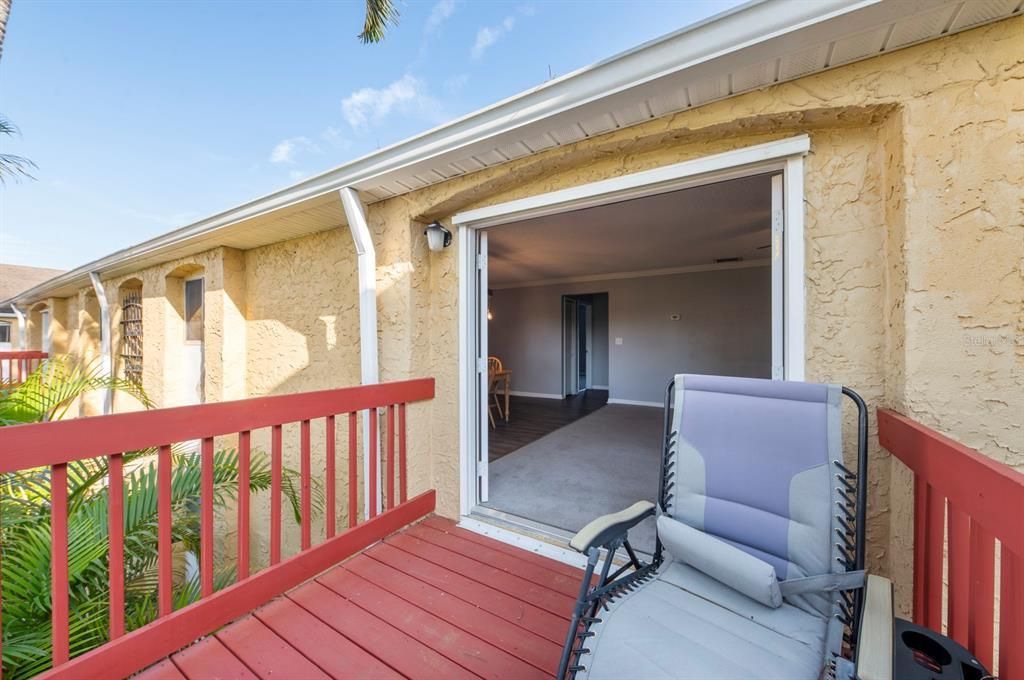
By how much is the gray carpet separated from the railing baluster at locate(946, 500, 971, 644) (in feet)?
4.43

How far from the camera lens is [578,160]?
7.07 feet

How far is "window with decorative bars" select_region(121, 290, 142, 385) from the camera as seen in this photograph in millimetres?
6297

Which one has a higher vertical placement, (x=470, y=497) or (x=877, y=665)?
(x=877, y=665)

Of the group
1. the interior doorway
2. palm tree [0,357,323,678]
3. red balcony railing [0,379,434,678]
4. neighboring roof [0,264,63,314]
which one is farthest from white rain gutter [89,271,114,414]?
neighboring roof [0,264,63,314]

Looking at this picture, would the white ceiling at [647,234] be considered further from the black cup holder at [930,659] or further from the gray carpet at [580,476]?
the gray carpet at [580,476]

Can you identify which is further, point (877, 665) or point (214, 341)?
point (214, 341)

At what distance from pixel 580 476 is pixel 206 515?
9.19 feet

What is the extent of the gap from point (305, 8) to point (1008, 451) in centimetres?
720

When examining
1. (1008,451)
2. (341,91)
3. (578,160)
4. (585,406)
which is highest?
(341,91)

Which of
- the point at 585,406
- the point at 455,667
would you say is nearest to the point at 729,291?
the point at 585,406

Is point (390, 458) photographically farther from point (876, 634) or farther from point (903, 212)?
point (903, 212)

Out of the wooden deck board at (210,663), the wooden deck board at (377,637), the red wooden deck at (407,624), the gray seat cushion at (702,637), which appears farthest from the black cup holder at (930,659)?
the wooden deck board at (210,663)

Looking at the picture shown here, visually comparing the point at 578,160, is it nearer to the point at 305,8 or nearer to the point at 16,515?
the point at 16,515

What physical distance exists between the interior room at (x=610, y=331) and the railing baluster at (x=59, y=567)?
1946 millimetres
